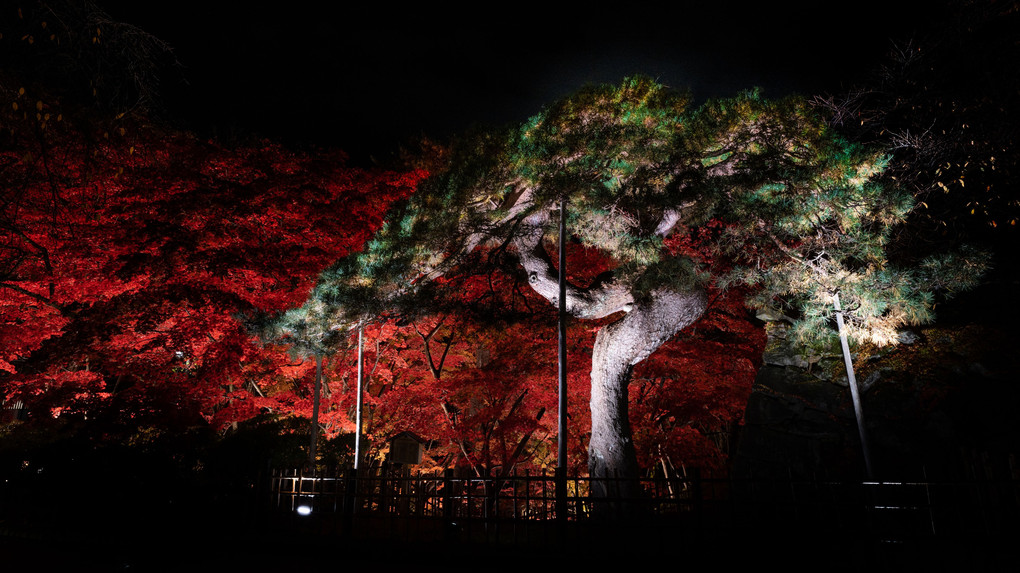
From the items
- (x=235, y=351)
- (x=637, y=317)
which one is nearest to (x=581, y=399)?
(x=637, y=317)

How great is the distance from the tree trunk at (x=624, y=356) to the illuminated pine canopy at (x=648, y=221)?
0.02 m

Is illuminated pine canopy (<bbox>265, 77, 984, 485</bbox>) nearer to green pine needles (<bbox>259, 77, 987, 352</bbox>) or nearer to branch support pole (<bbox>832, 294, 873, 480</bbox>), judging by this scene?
green pine needles (<bbox>259, 77, 987, 352</bbox>)

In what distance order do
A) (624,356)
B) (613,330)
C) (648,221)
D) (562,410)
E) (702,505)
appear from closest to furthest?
(702,505) → (562,410) → (648,221) → (624,356) → (613,330)

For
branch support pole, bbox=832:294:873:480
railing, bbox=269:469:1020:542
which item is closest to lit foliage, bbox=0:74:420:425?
railing, bbox=269:469:1020:542

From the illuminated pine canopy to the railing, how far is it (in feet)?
5.35

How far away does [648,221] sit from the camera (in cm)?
871

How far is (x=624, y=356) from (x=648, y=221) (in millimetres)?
2209

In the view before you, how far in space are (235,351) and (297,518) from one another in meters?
4.23

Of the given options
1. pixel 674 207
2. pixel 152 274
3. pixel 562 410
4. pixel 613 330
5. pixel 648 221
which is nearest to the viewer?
pixel 562 410

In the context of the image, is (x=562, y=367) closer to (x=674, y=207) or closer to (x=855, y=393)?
(x=674, y=207)

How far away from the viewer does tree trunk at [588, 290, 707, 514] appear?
27.9 ft

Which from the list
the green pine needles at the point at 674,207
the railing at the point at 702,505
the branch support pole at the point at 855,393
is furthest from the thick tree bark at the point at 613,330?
the branch support pole at the point at 855,393

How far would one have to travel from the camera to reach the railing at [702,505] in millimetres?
6133

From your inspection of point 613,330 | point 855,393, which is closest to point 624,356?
point 613,330
